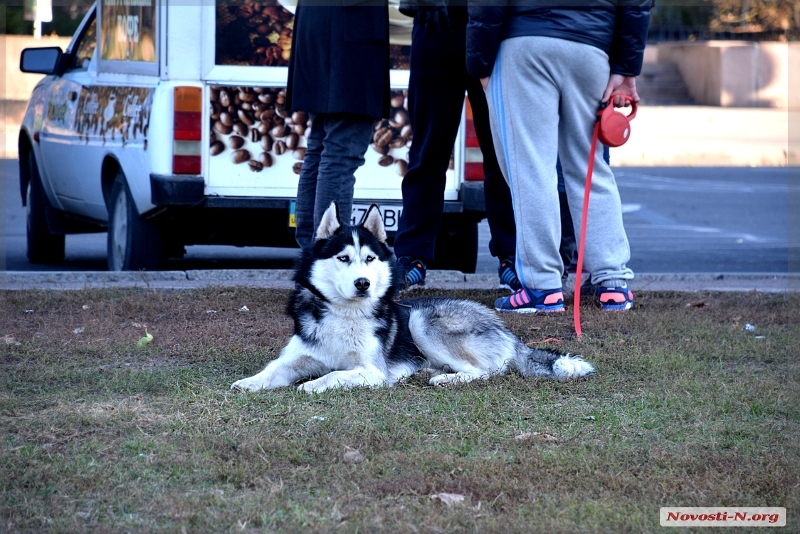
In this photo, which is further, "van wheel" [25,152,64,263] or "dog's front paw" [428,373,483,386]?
"van wheel" [25,152,64,263]

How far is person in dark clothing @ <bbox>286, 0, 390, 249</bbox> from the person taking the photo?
5.27 meters

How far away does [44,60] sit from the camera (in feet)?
25.6

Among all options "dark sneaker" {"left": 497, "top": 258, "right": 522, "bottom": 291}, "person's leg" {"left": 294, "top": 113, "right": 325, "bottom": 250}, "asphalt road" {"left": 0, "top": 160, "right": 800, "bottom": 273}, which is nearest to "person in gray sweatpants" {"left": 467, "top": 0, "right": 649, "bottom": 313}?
"dark sneaker" {"left": 497, "top": 258, "right": 522, "bottom": 291}

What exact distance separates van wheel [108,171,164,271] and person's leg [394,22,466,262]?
1.75m

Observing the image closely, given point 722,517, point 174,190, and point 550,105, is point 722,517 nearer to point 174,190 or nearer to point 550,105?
point 550,105

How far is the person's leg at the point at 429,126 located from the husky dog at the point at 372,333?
1.49 metres

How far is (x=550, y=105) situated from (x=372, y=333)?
1764mm

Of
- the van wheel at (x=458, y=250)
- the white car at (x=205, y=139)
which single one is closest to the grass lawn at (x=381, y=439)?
the white car at (x=205, y=139)

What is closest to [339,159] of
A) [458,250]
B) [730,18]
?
[458,250]

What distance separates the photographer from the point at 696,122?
2448 centimetres

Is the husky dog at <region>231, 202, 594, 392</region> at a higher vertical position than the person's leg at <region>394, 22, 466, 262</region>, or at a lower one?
lower

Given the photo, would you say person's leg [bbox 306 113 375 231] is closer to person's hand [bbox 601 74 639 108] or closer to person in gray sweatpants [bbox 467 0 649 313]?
person in gray sweatpants [bbox 467 0 649 313]

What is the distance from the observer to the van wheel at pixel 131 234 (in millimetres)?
6641

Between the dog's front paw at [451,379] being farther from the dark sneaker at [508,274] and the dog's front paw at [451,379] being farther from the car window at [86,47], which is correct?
the car window at [86,47]
